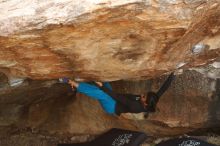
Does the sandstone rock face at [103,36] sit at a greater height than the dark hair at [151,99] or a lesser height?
greater

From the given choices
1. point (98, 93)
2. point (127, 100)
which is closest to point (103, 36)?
point (98, 93)

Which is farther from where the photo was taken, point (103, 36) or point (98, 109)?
point (98, 109)

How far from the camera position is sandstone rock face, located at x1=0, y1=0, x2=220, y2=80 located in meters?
4.93

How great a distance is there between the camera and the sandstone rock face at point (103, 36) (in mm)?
4934

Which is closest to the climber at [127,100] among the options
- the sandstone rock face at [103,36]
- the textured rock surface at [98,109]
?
the textured rock surface at [98,109]

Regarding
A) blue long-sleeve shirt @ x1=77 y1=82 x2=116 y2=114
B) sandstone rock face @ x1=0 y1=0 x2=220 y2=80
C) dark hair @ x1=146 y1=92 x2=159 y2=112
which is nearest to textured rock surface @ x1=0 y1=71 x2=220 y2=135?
dark hair @ x1=146 y1=92 x2=159 y2=112

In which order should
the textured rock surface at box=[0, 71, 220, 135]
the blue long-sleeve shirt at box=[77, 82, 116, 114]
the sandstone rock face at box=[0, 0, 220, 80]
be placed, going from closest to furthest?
the sandstone rock face at box=[0, 0, 220, 80] < the blue long-sleeve shirt at box=[77, 82, 116, 114] < the textured rock surface at box=[0, 71, 220, 135]

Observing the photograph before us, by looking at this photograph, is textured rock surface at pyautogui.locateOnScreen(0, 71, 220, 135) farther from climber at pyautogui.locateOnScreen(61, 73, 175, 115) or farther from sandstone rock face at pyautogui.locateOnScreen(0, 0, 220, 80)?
sandstone rock face at pyautogui.locateOnScreen(0, 0, 220, 80)

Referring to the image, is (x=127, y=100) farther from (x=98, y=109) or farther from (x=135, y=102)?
(x=98, y=109)

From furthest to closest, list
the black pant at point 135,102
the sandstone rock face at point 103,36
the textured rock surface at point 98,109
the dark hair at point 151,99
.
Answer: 1. the textured rock surface at point 98,109
2. the dark hair at point 151,99
3. the black pant at point 135,102
4. the sandstone rock face at point 103,36

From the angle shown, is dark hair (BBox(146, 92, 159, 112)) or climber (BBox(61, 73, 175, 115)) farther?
dark hair (BBox(146, 92, 159, 112))

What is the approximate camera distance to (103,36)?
5262 mm

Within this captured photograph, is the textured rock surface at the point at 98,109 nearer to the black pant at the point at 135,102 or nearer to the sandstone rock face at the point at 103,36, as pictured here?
the black pant at the point at 135,102

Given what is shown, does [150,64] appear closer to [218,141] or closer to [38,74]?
[38,74]
